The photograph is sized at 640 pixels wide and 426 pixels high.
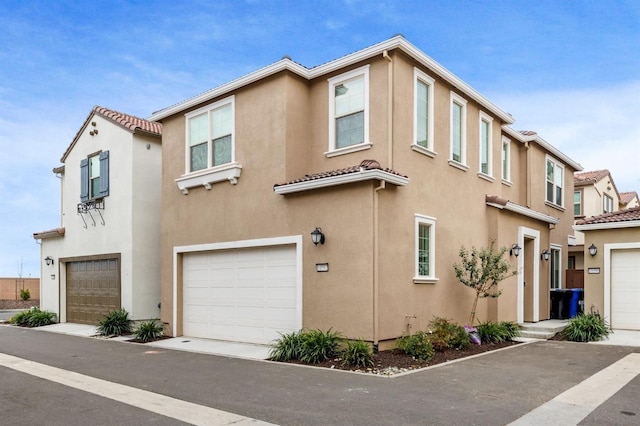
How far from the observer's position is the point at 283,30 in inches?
585

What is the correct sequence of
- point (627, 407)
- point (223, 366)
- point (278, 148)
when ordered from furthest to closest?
point (278, 148), point (223, 366), point (627, 407)

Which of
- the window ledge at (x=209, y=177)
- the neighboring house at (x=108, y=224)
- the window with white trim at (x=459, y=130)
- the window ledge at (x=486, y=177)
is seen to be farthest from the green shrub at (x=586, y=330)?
the neighboring house at (x=108, y=224)

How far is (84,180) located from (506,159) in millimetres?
14675

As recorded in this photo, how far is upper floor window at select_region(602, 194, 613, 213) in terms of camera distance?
25.8 m

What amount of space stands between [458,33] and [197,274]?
9554mm

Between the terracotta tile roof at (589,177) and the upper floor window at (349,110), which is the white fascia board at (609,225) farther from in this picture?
the terracotta tile roof at (589,177)

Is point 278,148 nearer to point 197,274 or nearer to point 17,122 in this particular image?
point 197,274

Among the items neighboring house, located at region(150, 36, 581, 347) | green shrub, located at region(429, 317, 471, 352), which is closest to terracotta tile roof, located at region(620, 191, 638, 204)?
neighboring house, located at region(150, 36, 581, 347)

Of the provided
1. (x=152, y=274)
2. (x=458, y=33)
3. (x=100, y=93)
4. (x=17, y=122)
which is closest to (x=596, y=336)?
(x=458, y=33)

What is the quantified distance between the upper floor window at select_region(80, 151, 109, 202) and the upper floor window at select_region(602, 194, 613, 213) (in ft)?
75.4

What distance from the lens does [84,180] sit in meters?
18.5

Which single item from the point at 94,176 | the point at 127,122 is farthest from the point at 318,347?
the point at 94,176

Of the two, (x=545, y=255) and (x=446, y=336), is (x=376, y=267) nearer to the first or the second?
(x=446, y=336)

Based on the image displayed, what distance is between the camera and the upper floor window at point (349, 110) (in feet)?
37.3
